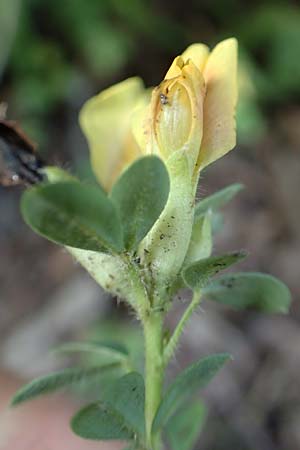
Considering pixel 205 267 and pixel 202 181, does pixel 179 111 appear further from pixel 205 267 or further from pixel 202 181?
pixel 202 181

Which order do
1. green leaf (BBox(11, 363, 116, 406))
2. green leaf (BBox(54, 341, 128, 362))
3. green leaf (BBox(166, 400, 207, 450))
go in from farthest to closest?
green leaf (BBox(166, 400, 207, 450))
green leaf (BBox(54, 341, 128, 362))
green leaf (BBox(11, 363, 116, 406))

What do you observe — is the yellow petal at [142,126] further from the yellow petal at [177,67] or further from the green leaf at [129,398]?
the green leaf at [129,398]

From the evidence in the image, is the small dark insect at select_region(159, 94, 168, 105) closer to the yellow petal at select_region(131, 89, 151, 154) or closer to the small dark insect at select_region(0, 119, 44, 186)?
the yellow petal at select_region(131, 89, 151, 154)

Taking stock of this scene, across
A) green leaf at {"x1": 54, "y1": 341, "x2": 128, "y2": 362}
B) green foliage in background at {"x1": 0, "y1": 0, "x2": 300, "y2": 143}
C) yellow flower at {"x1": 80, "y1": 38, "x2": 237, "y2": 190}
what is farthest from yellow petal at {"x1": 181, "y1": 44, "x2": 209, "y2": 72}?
green foliage in background at {"x1": 0, "y1": 0, "x2": 300, "y2": 143}

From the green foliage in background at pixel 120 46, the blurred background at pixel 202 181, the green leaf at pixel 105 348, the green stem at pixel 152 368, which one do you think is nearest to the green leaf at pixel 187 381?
the green stem at pixel 152 368

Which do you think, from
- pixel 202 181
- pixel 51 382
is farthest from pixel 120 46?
pixel 51 382
